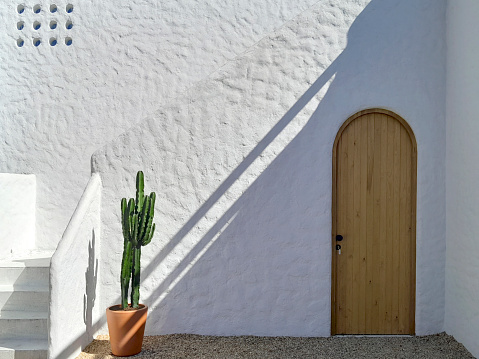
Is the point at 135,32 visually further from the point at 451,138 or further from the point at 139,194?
the point at 451,138

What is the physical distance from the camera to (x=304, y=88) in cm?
595

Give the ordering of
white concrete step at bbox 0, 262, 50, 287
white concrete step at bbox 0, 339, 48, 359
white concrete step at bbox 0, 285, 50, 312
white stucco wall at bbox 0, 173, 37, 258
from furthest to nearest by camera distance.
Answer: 1. white stucco wall at bbox 0, 173, 37, 258
2. white concrete step at bbox 0, 262, 50, 287
3. white concrete step at bbox 0, 285, 50, 312
4. white concrete step at bbox 0, 339, 48, 359

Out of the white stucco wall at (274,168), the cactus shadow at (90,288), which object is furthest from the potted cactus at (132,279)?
the white stucco wall at (274,168)

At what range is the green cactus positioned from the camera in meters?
5.23

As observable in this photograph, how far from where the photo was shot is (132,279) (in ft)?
17.4

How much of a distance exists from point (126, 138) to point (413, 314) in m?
4.04

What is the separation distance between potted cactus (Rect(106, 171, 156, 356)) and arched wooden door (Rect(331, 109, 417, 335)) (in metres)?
2.24

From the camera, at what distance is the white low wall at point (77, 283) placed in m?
4.74

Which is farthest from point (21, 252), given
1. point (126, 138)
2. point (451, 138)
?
point (451, 138)

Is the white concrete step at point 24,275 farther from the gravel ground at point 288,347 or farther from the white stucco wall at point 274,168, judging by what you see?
the gravel ground at point 288,347

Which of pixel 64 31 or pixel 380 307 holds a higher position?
pixel 64 31

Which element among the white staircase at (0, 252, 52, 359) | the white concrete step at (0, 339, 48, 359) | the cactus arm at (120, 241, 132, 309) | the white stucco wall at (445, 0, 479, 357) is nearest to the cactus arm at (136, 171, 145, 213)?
the cactus arm at (120, 241, 132, 309)

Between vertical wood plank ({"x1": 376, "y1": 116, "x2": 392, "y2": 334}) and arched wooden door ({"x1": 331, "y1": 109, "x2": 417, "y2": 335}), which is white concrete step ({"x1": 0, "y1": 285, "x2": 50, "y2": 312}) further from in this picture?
vertical wood plank ({"x1": 376, "y1": 116, "x2": 392, "y2": 334})

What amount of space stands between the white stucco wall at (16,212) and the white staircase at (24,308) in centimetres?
68
